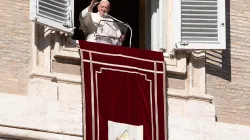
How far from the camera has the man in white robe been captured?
976 inches

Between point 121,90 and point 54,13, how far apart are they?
49.8 inches

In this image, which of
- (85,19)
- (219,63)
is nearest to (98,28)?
(85,19)

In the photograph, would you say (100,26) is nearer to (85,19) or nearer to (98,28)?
(98,28)

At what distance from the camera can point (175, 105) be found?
24766 millimetres

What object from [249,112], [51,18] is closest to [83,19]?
[51,18]

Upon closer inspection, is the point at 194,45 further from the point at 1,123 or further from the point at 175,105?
the point at 1,123

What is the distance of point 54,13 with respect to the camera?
24.4m

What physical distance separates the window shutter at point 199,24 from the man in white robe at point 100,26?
772mm

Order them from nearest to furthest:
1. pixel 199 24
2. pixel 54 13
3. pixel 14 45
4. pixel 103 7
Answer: pixel 14 45, pixel 54 13, pixel 103 7, pixel 199 24

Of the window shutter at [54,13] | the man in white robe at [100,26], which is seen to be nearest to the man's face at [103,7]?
the man in white robe at [100,26]

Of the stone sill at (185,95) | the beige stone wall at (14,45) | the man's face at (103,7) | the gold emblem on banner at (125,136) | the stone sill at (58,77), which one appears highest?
the man's face at (103,7)

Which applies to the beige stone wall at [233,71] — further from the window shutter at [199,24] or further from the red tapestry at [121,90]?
the red tapestry at [121,90]

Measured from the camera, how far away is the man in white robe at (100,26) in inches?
976

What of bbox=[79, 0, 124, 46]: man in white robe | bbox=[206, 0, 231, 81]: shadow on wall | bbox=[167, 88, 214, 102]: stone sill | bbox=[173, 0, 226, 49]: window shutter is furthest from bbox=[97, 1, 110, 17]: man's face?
bbox=[206, 0, 231, 81]: shadow on wall
